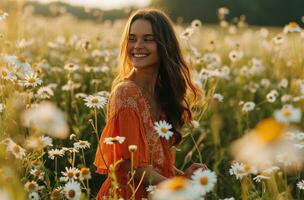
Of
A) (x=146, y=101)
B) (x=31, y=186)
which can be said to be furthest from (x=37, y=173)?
(x=146, y=101)

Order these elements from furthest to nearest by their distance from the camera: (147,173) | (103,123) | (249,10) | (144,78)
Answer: (249,10) < (103,123) < (144,78) < (147,173)

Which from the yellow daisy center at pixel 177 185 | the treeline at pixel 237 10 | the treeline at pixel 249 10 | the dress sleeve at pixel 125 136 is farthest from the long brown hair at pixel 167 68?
the treeline at pixel 249 10

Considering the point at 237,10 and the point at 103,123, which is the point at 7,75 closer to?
the point at 103,123

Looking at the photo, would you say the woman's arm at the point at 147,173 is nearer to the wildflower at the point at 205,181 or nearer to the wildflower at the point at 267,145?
the wildflower at the point at 205,181

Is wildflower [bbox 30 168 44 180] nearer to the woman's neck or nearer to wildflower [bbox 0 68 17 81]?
wildflower [bbox 0 68 17 81]

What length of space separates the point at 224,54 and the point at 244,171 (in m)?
3.97

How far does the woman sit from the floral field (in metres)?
0.10

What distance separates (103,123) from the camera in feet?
11.1

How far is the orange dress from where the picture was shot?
242 centimetres

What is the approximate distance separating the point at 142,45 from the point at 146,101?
264 mm

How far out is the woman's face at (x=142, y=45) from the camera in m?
2.70

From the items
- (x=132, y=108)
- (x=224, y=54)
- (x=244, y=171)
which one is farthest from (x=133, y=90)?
(x=224, y=54)

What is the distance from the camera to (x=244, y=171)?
2059mm

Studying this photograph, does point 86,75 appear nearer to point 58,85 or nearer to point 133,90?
point 58,85
